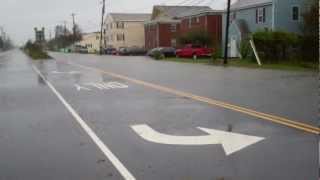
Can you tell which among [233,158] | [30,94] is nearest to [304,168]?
[233,158]

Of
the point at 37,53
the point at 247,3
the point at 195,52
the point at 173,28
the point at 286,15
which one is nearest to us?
the point at 286,15

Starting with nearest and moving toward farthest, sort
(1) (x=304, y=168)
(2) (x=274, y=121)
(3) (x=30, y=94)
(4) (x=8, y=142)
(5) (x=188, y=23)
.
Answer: (1) (x=304, y=168), (4) (x=8, y=142), (2) (x=274, y=121), (3) (x=30, y=94), (5) (x=188, y=23)

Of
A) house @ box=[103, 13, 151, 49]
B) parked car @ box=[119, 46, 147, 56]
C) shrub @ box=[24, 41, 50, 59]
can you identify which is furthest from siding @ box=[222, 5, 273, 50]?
house @ box=[103, 13, 151, 49]

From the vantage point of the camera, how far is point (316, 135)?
9.48 meters

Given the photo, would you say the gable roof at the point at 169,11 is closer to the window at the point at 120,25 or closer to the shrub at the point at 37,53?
the window at the point at 120,25

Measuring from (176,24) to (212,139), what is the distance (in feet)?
267

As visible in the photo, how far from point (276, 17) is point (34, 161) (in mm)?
47318

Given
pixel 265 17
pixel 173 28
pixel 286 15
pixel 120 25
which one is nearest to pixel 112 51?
pixel 173 28

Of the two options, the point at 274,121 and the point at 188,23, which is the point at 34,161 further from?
the point at 188,23

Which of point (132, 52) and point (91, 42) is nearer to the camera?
point (132, 52)

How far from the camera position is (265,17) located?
5475 cm

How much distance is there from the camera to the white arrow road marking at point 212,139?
905 cm

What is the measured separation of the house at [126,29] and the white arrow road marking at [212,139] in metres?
100

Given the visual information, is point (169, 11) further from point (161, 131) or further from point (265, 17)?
point (161, 131)
